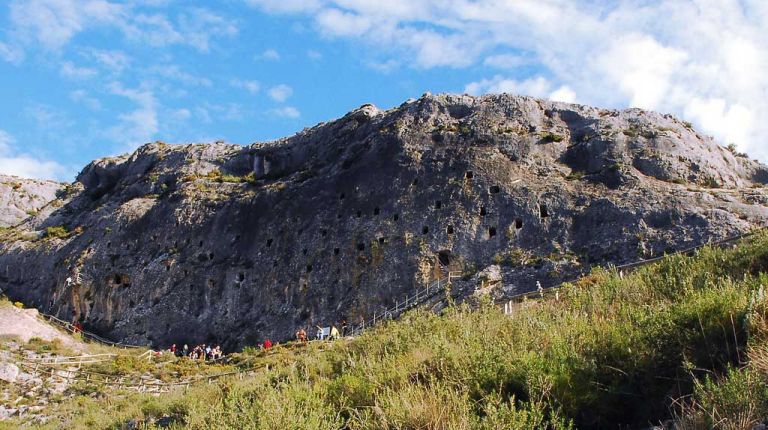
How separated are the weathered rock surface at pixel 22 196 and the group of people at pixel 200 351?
129ft

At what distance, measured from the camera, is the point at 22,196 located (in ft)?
223

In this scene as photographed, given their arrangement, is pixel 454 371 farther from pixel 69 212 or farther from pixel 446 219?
pixel 69 212

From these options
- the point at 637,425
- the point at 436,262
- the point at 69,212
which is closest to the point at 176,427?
the point at 637,425

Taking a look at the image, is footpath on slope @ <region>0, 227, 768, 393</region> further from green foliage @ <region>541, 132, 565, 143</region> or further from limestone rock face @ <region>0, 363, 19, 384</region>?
green foliage @ <region>541, 132, 565, 143</region>

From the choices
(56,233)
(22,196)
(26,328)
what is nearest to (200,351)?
(26,328)

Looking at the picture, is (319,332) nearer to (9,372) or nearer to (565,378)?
(9,372)

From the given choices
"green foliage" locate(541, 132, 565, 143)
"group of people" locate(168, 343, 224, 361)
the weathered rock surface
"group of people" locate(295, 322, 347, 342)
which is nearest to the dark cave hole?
"group of people" locate(295, 322, 347, 342)

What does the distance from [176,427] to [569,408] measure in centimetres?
537

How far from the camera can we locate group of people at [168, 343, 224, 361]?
30.8m

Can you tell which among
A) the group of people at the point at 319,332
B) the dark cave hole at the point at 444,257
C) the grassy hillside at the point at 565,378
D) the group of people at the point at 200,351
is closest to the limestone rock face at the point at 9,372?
the group of people at the point at 200,351

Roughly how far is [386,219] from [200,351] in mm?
12056

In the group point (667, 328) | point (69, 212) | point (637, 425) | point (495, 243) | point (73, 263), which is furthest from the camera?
point (69, 212)

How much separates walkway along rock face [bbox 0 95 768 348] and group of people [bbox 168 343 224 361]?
778 millimetres

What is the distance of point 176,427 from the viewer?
8.52 meters
